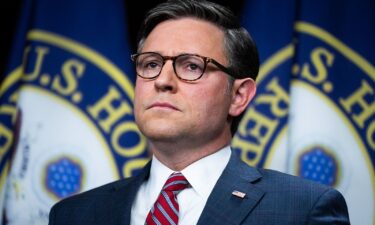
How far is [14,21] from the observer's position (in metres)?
2.44

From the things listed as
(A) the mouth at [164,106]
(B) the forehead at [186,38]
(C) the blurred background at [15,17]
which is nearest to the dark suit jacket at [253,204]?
(A) the mouth at [164,106]

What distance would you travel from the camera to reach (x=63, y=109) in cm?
234

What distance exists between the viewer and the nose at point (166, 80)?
4.88 ft

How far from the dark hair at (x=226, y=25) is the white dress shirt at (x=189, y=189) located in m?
0.20

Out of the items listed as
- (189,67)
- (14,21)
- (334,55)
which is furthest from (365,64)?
(14,21)

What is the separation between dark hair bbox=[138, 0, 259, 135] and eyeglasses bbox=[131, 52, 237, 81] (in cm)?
9

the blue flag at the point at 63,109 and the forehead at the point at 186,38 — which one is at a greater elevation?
the forehead at the point at 186,38

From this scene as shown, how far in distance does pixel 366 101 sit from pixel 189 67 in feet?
3.64

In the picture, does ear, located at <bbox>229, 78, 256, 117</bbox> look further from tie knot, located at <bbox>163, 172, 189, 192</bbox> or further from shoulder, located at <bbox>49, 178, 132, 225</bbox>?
shoulder, located at <bbox>49, 178, 132, 225</bbox>

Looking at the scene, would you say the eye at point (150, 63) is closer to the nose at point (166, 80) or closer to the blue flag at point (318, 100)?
the nose at point (166, 80)

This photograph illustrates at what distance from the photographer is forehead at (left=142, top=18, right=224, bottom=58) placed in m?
1.57

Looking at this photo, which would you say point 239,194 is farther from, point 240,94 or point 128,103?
point 128,103

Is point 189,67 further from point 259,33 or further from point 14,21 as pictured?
point 14,21

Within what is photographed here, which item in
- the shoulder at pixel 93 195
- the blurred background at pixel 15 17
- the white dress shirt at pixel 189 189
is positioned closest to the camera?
the white dress shirt at pixel 189 189
